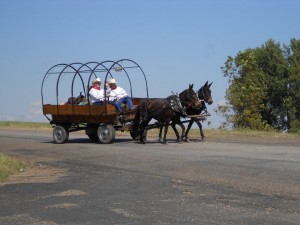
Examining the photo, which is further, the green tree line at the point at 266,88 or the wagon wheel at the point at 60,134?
the green tree line at the point at 266,88

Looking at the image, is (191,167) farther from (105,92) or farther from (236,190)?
(105,92)

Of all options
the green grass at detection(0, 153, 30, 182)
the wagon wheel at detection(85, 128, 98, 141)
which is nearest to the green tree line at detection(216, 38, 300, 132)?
the wagon wheel at detection(85, 128, 98, 141)

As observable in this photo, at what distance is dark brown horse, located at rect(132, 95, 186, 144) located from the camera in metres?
20.3

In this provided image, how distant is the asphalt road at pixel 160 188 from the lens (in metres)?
8.48

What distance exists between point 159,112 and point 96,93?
247cm

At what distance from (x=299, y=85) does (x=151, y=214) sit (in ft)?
129

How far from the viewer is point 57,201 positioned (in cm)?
980

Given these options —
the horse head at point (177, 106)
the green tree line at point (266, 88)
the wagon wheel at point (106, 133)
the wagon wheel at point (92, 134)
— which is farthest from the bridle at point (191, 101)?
the green tree line at point (266, 88)

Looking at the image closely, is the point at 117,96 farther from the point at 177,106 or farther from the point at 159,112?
the point at 177,106

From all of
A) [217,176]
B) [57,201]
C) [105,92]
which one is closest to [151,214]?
[57,201]

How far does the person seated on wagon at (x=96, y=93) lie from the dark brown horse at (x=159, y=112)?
142cm

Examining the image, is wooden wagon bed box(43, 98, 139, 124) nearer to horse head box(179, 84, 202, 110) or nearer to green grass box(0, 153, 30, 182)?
horse head box(179, 84, 202, 110)

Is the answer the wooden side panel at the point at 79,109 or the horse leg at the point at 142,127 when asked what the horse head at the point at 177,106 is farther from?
the wooden side panel at the point at 79,109

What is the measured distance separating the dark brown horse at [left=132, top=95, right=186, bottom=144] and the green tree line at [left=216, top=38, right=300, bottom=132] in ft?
53.4
